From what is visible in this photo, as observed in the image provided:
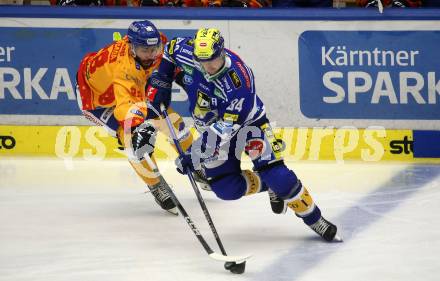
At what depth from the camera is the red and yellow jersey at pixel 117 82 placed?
6562mm

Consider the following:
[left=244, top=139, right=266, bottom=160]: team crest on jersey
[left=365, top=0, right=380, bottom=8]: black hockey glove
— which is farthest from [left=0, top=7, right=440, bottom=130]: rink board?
[left=244, top=139, right=266, bottom=160]: team crest on jersey

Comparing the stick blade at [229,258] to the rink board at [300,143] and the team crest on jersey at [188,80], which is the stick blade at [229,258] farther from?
the rink board at [300,143]

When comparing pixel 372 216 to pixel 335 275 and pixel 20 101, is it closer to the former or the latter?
pixel 335 275

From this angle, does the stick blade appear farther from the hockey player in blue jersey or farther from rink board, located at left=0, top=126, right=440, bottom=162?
rink board, located at left=0, top=126, right=440, bottom=162

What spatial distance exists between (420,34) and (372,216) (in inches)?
74.2

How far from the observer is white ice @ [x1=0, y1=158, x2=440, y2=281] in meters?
5.71

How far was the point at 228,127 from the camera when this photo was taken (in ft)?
19.5

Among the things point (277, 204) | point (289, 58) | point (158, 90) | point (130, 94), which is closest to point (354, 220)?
point (277, 204)

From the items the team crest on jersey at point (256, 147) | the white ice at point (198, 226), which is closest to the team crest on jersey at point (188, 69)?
the team crest on jersey at point (256, 147)

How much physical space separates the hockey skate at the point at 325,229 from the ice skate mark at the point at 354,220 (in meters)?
0.05

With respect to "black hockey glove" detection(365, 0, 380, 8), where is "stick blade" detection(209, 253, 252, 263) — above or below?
below

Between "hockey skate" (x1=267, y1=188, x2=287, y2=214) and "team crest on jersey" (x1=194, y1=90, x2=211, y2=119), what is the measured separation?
0.60m

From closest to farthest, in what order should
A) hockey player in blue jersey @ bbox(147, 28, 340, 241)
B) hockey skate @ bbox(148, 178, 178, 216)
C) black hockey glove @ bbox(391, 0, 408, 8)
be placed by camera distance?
hockey player in blue jersey @ bbox(147, 28, 340, 241) < hockey skate @ bbox(148, 178, 178, 216) < black hockey glove @ bbox(391, 0, 408, 8)

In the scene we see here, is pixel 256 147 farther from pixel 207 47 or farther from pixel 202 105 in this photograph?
pixel 207 47
